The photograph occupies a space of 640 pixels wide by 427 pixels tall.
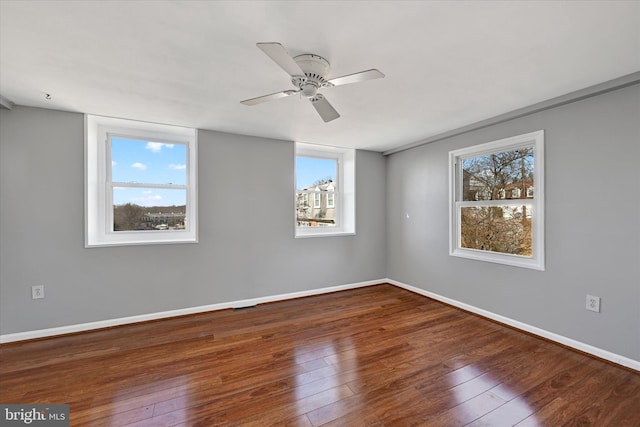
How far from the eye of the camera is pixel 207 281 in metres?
3.33

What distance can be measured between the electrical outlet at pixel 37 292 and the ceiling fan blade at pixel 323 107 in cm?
320

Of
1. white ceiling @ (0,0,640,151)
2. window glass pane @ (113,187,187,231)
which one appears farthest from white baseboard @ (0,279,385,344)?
white ceiling @ (0,0,640,151)

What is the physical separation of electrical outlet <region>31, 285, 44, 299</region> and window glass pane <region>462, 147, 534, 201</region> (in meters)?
4.82

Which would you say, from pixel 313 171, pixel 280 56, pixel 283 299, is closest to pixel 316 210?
pixel 313 171

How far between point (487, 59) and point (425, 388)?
2328 mm

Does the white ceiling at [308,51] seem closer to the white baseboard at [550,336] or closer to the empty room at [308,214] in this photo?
the empty room at [308,214]

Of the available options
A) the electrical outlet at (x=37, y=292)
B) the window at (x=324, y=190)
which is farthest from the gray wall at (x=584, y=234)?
the electrical outlet at (x=37, y=292)

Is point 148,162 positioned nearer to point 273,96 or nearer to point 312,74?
point 273,96

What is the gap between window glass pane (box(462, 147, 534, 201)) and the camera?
283 cm

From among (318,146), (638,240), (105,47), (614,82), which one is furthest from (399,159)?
(105,47)

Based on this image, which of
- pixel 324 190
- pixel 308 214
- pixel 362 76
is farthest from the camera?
pixel 324 190

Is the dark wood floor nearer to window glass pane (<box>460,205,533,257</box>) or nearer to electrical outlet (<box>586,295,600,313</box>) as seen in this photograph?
electrical outlet (<box>586,295,600,313</box>)

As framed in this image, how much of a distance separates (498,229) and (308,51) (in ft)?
9.32

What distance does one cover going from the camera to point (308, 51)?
66.8 inches
